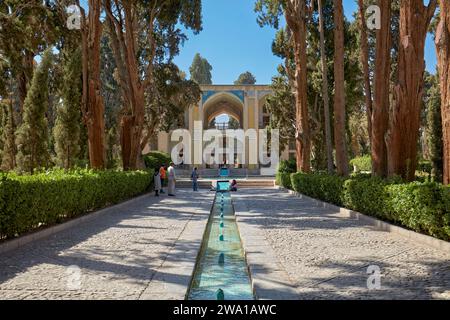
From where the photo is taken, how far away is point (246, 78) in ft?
235

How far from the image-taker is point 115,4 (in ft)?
57.0

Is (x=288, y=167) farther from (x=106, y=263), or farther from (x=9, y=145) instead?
(x=106, y=263)

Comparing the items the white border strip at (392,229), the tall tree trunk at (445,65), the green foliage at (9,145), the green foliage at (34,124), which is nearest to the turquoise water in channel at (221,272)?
the white border strip at (392,229)

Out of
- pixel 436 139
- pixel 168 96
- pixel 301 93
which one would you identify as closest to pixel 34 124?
pixel 168 96

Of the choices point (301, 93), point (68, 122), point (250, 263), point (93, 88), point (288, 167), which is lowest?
point (250, 263)

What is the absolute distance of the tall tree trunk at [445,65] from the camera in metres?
6.58

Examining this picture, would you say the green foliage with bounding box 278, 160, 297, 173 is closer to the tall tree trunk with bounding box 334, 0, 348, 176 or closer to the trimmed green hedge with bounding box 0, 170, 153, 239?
the tall tree trunk with bounding box 334, 0, 348, 176

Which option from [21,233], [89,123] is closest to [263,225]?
[21,233]

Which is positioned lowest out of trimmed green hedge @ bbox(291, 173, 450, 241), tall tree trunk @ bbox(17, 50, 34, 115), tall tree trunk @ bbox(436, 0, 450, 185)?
trimmed green hedge @ bbox(291, 173, 450, 241)

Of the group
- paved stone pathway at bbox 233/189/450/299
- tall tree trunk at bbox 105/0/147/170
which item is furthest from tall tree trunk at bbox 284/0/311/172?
paved stone pathway at bbox 233/189/450/299

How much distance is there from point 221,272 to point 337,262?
1305 mm

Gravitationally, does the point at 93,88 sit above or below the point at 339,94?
above

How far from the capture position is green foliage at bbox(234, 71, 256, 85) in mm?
71231

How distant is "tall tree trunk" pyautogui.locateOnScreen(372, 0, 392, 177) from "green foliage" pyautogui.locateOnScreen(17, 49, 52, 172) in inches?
453
